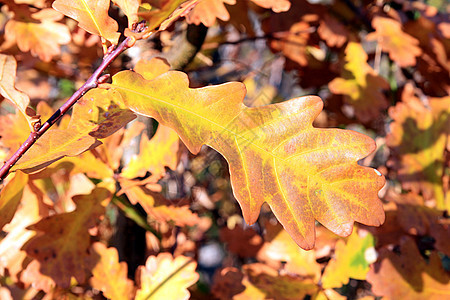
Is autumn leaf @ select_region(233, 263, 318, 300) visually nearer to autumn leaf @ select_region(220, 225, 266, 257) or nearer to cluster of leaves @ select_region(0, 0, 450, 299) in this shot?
cluster of leaves @ select_region(0, 0, 450, 299)

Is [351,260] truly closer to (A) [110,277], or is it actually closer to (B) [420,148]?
(B) [420,148]

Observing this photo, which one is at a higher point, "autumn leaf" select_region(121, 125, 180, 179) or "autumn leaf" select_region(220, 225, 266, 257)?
"autumn leaf" select_region(121, 125, 180, 179)

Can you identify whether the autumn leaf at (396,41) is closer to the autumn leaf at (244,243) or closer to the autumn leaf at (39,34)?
the autumn leaf at (244,243)

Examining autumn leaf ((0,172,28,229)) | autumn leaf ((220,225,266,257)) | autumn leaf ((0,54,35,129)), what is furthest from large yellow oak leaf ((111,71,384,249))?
autumn leaf ((220,225,266,257))

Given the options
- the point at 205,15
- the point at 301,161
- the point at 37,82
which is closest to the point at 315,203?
the point at 301,161

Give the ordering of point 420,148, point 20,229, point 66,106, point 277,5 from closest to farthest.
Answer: point 66,106 → point 277,5 → point 20,229 → point 420,148

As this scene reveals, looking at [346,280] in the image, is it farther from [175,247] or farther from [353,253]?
[175,247]

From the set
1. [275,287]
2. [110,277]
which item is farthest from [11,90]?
[275,287]
